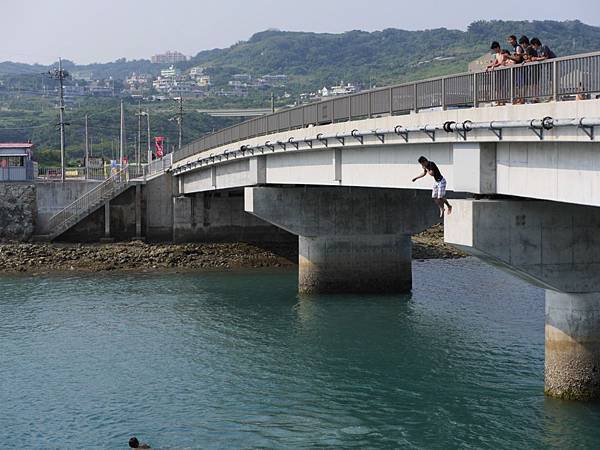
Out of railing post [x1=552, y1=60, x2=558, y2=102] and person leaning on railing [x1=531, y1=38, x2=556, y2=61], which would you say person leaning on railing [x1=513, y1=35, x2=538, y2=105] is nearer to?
person leaning on railing [x1=531, y1=38, x2=556, y2=61]

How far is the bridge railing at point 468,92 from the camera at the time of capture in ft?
68.6

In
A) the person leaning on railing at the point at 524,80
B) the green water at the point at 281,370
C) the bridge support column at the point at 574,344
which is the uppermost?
the person leaning on railing at the point at 524,80

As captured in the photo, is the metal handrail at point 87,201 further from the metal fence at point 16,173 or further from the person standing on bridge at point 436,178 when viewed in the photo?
the person standing on bridge at point 436,178

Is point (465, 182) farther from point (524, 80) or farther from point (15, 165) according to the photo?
point (15, 165)

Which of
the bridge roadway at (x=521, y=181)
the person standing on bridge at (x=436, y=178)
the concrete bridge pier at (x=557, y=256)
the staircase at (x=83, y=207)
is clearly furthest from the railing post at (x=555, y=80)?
the staircase at (x=83, y=207)

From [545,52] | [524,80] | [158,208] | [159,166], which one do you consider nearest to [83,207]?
[158,208]

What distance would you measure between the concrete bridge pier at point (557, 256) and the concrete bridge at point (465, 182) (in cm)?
3

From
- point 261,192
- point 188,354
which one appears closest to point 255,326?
point 188,354

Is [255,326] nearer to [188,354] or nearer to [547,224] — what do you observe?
[188,354]

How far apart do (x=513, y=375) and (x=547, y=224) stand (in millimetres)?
6061

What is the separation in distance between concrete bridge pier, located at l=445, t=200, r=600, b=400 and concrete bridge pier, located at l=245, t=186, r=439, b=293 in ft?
68.1

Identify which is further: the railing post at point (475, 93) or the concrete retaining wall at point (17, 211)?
the concrete retaining wall at point (17, 211)

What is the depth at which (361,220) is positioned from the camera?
4591 cm

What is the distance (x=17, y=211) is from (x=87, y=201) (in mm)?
4503
